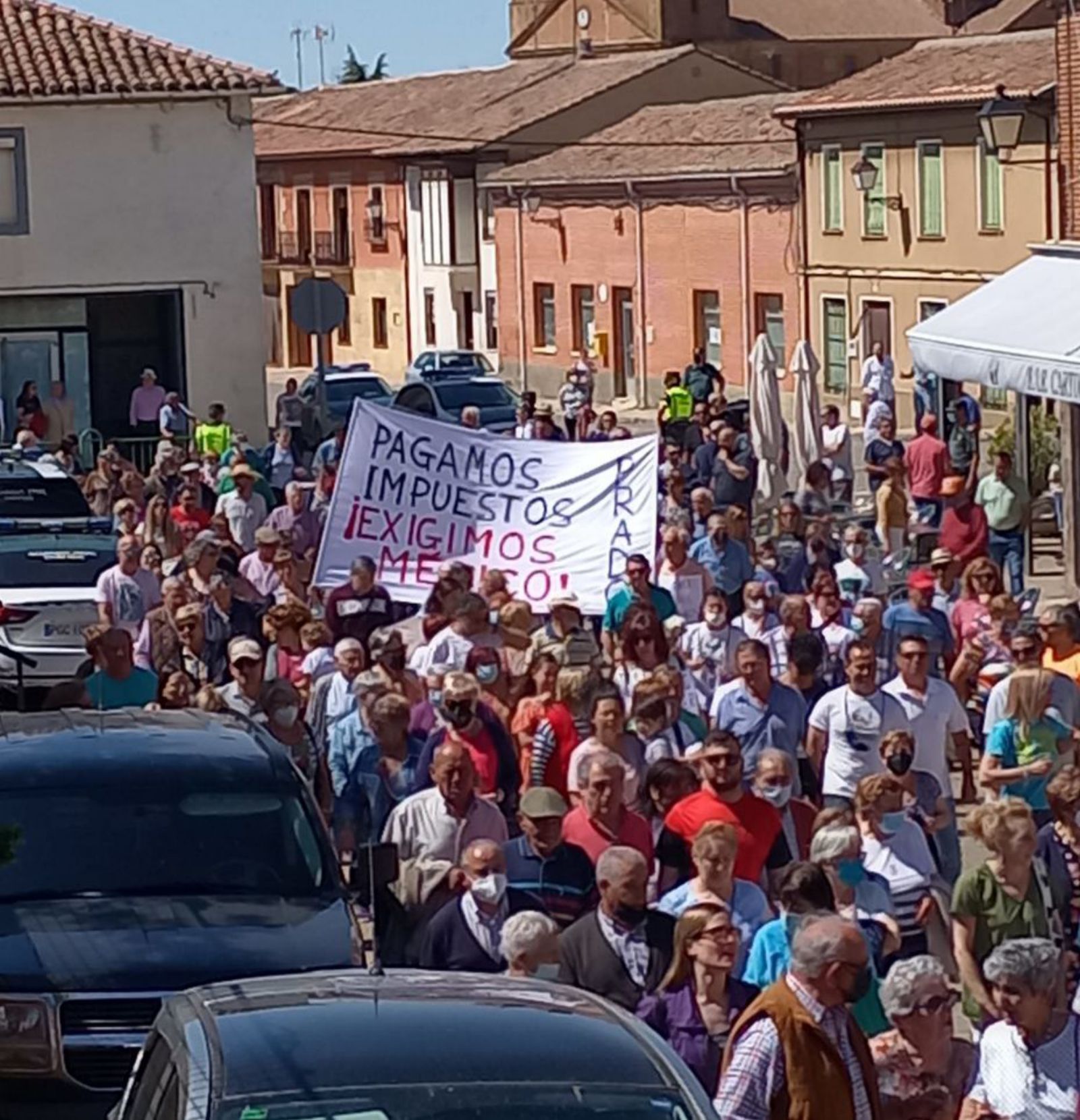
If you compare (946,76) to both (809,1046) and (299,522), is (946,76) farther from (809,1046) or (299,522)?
(809,1046)

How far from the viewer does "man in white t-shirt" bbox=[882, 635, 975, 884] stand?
12438 mm

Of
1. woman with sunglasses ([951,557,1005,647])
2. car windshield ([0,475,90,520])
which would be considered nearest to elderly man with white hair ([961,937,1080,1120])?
woman with sunglasses ([951,557,1005,647])

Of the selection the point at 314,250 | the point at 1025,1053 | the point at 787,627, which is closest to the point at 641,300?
the point at 314,250

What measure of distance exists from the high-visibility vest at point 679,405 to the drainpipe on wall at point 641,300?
2189 cm

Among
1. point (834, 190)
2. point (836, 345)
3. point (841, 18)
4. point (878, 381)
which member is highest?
point (841, 18)

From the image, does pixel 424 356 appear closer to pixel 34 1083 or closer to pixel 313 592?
pixel 313 592

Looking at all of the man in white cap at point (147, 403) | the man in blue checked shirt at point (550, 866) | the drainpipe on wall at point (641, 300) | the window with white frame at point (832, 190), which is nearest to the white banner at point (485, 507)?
the man in blue checked shirt at point (550, 866)

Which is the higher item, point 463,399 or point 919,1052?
point 463,399

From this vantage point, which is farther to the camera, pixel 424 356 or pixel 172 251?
pixel 424 356

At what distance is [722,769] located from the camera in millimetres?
10312

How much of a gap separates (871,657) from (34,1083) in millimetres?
4878

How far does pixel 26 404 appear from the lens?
39.1 m

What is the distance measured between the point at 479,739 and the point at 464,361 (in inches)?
1758

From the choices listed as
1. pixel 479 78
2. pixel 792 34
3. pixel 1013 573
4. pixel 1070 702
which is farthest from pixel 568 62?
pixel 1070 702
